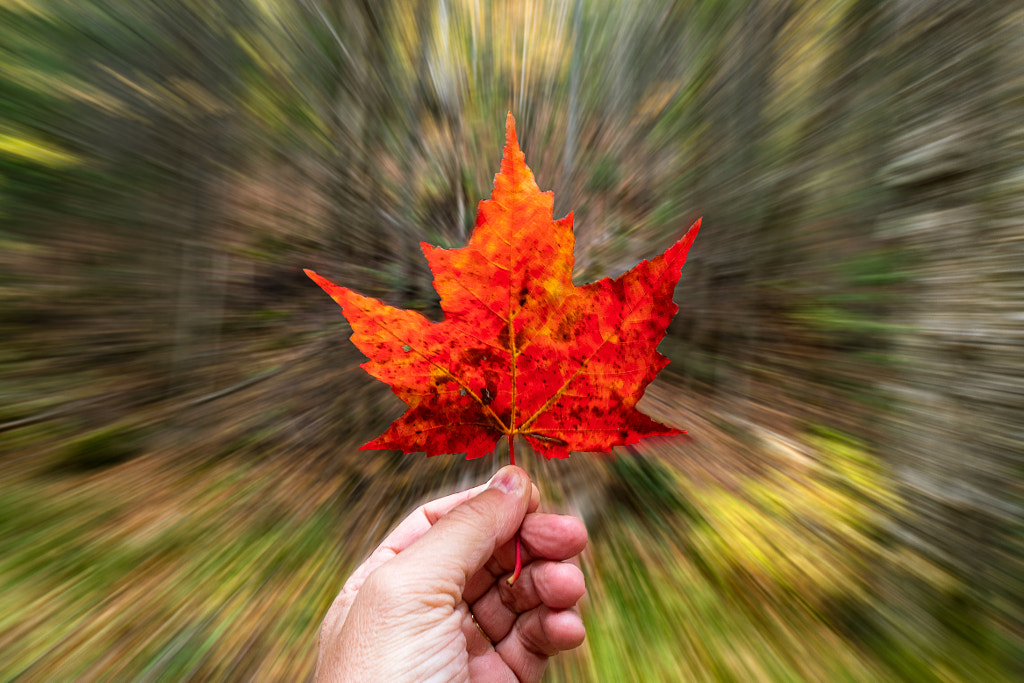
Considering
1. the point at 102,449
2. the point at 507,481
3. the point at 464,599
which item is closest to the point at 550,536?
the point at 507,481

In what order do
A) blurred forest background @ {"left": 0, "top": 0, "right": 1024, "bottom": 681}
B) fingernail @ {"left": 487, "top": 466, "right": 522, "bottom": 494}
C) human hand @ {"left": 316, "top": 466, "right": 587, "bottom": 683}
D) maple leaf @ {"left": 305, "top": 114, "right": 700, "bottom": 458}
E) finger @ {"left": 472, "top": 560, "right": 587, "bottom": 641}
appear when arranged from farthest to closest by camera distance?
1. blurred forest background @ {"left": 0, "top": 0, "right": 1024, "bottom": 681}
2. finger @ {"left": 472, "top": 560, "right": 587, "bottom": 641}
3. fingernail @ {"left": 487, "top": 466, "right": 522, "bottom": 494}
4. human hand @ {"left": 316, "top": 466, "right": 587, "bottom": 683}
5. maple leaf @ {"left": 305, "top": 114, "right": 700, "bottom": 458}

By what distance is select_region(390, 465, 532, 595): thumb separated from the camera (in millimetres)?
721

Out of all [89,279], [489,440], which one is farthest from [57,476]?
[489,440]

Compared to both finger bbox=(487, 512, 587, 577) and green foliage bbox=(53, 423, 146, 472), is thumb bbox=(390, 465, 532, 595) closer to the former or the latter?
finger bbox=(487, 512, 587, 577)

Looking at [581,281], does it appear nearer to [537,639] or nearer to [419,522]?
[419,522]

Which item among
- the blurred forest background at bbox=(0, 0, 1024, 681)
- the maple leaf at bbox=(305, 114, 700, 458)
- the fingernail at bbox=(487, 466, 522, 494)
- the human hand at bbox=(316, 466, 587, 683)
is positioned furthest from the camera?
the blurred forest background at bbox=(0, 0, 1024, 681)

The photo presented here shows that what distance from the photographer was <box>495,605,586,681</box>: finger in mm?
949

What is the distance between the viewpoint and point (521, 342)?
2.12 feet

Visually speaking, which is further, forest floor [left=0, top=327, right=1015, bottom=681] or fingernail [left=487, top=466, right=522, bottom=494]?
forest floor [left=0, top=327, right=1015, bottom=681]


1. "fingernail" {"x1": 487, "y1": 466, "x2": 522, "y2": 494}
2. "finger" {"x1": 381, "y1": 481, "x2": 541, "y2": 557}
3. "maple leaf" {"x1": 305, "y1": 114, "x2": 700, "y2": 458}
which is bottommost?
"finger" {"x1": 381, "y1": 481, "x2": 541, "y2": 557}

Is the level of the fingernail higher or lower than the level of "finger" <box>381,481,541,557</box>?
higher

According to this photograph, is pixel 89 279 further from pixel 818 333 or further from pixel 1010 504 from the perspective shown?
pixel 1010 504

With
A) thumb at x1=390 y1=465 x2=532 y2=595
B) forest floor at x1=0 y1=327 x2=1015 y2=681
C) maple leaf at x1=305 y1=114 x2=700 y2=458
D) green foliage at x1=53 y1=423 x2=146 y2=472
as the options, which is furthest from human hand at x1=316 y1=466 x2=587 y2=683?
green foliage at x1=53 y1=423 x2=146 y2=472

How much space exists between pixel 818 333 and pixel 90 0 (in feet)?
8.47
